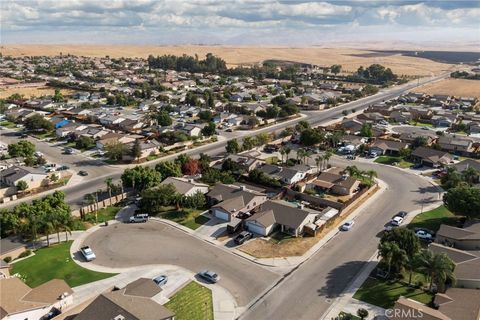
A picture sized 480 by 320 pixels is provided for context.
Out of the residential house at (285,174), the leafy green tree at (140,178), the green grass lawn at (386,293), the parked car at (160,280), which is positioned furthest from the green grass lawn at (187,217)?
the green grass lawn at (386,293)

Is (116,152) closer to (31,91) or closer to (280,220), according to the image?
(280,220)

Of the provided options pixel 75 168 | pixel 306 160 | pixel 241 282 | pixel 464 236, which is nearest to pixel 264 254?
pixel 241 282

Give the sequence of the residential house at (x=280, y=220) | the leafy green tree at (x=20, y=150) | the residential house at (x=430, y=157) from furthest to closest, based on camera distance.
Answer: the leafy green tree at (x=20, y=150)
the residential house at (x=430, y=157)
the residential house at (x=280, y=220)

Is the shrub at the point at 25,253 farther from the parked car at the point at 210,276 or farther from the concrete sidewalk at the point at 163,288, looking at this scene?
the parked car at the point at 210,276

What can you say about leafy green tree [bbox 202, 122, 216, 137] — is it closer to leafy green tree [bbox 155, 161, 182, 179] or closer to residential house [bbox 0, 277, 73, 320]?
leafy green tree [bbox 155, 161, 182, 179]

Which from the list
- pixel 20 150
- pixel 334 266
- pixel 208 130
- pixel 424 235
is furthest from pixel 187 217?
pixel 20 150

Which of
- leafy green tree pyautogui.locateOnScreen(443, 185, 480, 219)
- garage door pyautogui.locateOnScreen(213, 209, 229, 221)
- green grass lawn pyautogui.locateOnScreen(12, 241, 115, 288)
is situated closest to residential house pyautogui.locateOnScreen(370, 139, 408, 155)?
leafy green tree pyautogui.locateOnScreen(443, 185, 480, 219)

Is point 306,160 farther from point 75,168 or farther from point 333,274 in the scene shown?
point 75,168
